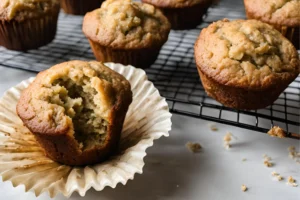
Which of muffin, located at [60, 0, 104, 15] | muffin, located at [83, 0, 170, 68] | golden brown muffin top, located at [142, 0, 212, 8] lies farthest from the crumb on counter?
muffin, located at [60, 0, 104, 15]

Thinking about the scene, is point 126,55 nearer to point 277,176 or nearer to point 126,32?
point 126,32

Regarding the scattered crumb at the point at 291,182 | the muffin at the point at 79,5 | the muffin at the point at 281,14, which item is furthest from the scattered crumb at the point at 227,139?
the muffin at the point at 79,5

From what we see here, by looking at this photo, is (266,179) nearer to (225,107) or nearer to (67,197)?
(225,107)

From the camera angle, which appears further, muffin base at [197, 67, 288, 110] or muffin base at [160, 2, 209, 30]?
muffin base at [160, 2, 209, 30]

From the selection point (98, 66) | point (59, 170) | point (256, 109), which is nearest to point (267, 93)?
point (256, 109)

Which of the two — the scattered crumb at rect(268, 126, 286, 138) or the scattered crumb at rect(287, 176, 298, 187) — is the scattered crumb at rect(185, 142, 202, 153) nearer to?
the scattered crumb at rect(268, 126, 286, 138)

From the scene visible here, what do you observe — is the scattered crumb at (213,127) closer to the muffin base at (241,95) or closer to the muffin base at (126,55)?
the muffin base at (241,95)
